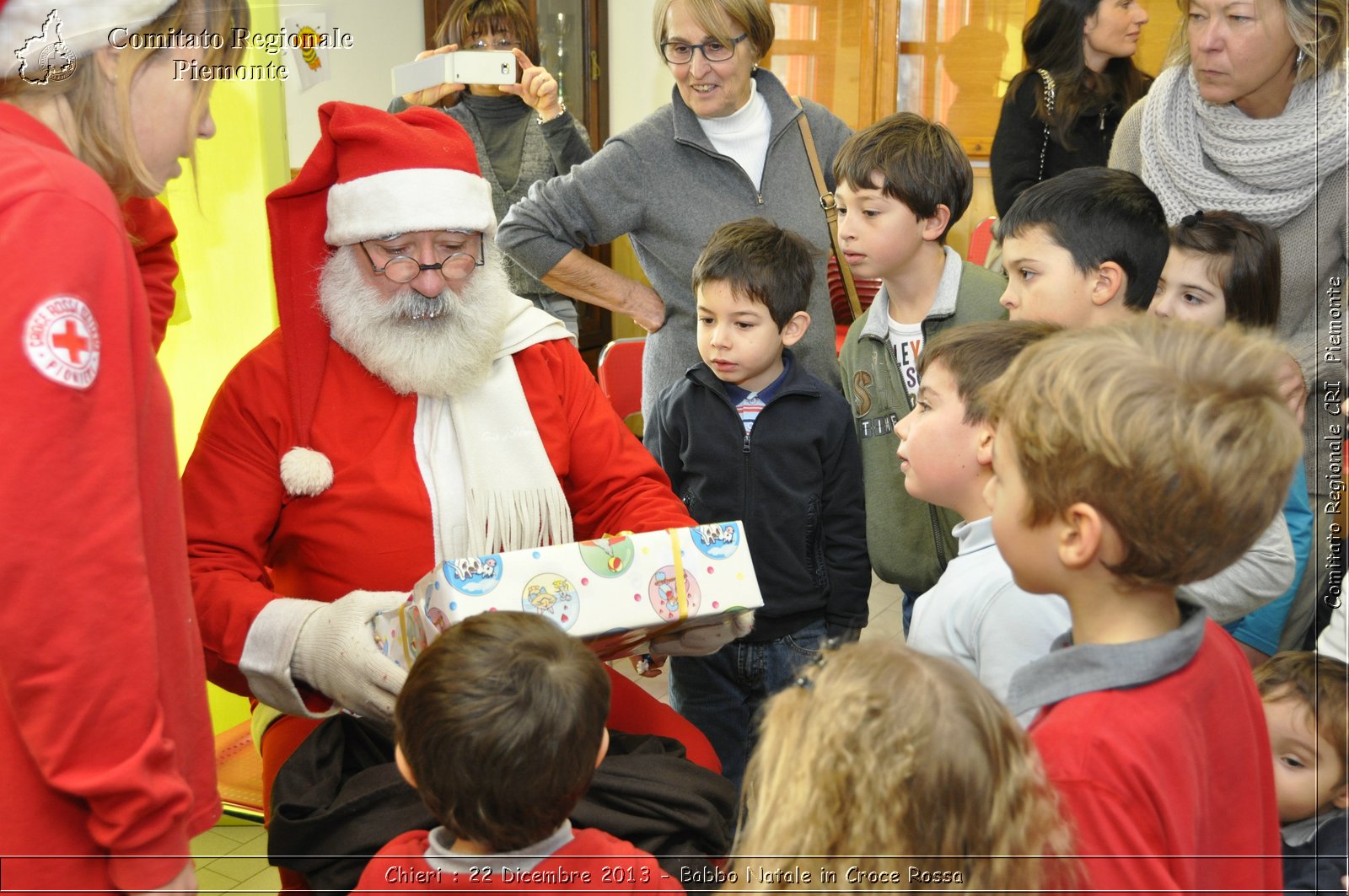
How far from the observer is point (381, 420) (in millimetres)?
2396

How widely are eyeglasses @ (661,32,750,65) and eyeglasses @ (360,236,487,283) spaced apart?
107cm

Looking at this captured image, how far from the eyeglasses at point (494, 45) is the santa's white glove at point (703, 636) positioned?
2739 mm

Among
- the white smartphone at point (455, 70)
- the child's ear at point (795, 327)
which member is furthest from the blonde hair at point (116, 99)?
the child's ear at point (795, 327)

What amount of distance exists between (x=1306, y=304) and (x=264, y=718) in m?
2.68

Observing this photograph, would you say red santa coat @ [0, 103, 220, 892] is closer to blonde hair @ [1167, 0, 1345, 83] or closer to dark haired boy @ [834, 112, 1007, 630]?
dark haired boy @ [834, 112, 1007, 630]

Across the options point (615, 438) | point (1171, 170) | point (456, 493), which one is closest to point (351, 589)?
point (456, 493)

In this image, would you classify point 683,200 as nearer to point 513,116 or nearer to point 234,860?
point 513,116

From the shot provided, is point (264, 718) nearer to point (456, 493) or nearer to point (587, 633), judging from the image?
point (456, 493)

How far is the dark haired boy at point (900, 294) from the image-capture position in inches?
104

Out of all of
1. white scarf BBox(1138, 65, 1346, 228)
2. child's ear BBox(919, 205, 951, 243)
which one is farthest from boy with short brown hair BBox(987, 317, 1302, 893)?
white scarf BBox(1138, 65, 1346, 228)

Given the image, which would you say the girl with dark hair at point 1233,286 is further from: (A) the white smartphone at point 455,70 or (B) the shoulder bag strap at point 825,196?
(A) the white smartphone at point 455,70

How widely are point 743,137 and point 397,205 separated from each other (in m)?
1.26

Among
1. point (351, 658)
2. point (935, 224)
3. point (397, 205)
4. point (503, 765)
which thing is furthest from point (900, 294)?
point (503, 765)

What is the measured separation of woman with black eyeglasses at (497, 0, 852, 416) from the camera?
3141 mm
